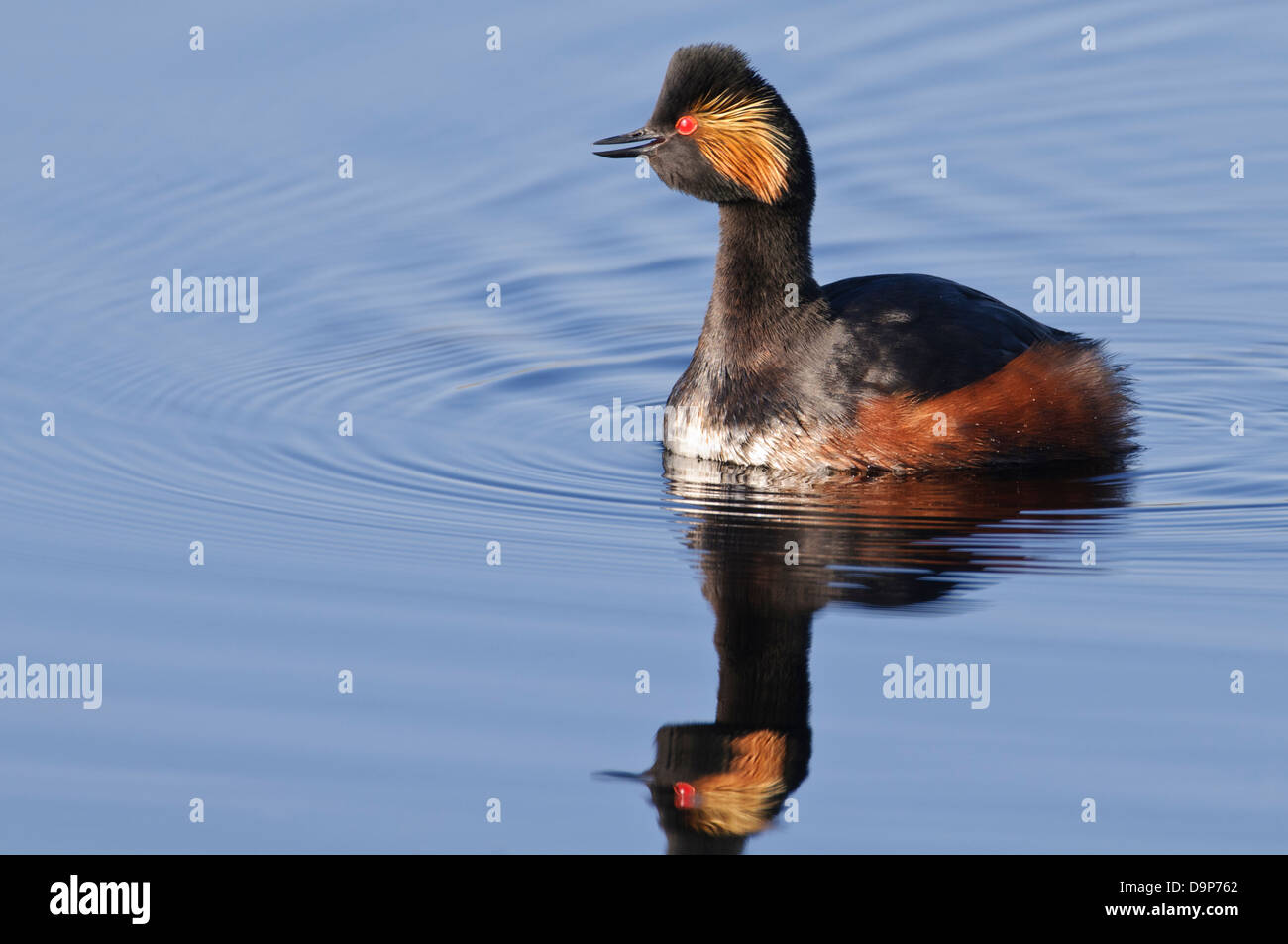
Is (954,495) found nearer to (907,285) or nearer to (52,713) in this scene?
(907,285)

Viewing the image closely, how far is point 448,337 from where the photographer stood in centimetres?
1470

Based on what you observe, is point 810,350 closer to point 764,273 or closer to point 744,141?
point 764,273

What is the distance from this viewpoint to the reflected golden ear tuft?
11.5 metres

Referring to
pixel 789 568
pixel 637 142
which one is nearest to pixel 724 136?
pixel 637 142

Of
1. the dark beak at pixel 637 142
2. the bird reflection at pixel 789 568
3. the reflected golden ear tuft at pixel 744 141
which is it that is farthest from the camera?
the dark beak at pixel 637 142

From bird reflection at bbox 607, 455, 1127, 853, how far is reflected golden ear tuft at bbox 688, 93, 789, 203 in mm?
1691

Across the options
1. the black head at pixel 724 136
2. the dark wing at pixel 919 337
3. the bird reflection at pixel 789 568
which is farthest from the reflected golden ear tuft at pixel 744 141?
the bird reflection at pixel 789 568

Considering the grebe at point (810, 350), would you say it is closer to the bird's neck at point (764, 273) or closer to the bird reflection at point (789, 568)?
the bird's neck at point (764, 273)

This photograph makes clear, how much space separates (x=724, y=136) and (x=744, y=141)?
0.12m

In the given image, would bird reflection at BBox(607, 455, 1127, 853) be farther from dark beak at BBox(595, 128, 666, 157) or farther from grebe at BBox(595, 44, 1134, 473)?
dark beak at BBox(595, 128, 666, 157)

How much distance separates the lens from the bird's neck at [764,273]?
11.9 meters

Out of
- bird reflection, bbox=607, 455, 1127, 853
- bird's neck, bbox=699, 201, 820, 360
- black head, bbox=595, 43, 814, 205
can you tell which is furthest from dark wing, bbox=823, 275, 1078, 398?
black head, bbox=595, 43, 814, 205

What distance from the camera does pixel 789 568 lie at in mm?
10023

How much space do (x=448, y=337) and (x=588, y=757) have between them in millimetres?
7063
